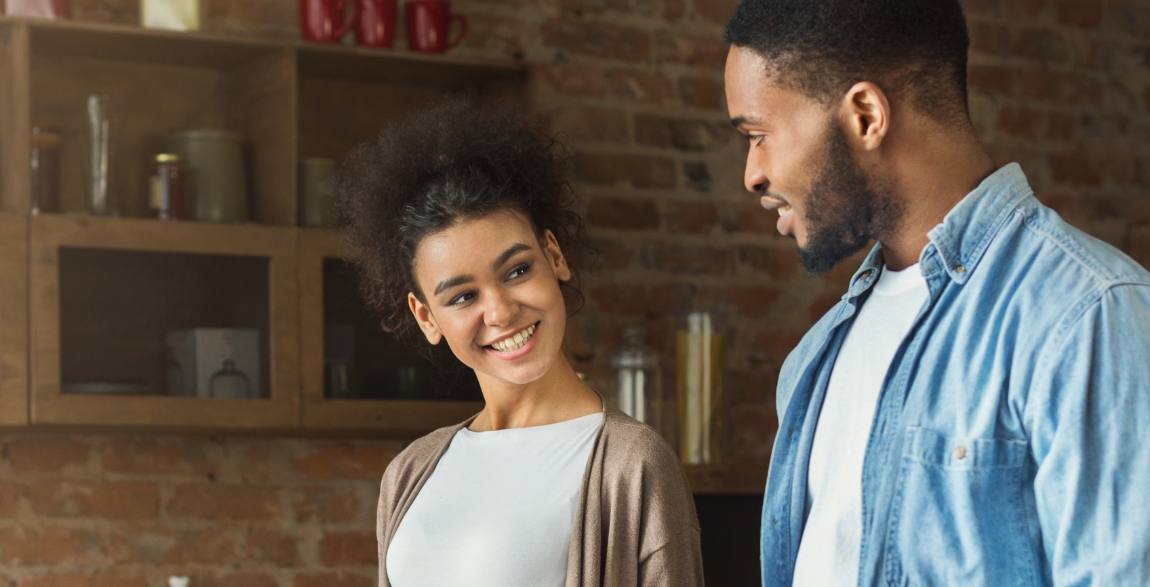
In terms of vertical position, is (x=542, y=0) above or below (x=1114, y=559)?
above

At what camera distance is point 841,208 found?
1198 millimetres

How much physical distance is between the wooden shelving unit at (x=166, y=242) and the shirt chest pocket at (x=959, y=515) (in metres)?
1.50

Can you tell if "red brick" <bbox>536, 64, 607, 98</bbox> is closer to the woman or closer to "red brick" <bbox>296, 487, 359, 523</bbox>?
"red brick" <bbox>296, 487, 359, 523</bbox>

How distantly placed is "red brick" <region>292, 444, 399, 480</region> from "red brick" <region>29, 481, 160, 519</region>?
1.05ft

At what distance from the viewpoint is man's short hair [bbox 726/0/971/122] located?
1.18 meters

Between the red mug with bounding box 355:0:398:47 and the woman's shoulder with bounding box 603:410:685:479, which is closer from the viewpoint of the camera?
the woman's shoulder with bounding box 603:410:685:479

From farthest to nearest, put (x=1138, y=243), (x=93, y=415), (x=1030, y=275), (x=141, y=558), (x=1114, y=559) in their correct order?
(x=1138, y=243) → (x=141, y=558) → (x=93, y=415) → (x=1030, y=275) → (x=1114, y=559)

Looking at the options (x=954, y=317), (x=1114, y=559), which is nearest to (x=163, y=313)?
(x=954, y=317)

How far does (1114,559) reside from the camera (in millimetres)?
938

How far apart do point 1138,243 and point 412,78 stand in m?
2.07

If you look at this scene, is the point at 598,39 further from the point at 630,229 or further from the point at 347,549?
the point at 347,549

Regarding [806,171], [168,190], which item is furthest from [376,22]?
[806,171]

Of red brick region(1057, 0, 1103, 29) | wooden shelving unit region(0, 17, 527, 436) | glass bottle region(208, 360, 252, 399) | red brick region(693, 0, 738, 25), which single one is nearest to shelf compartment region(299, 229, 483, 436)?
wooden shelving unit region(0, 17, 527, 436)

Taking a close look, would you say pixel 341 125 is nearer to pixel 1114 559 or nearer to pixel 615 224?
pixel 615 224
